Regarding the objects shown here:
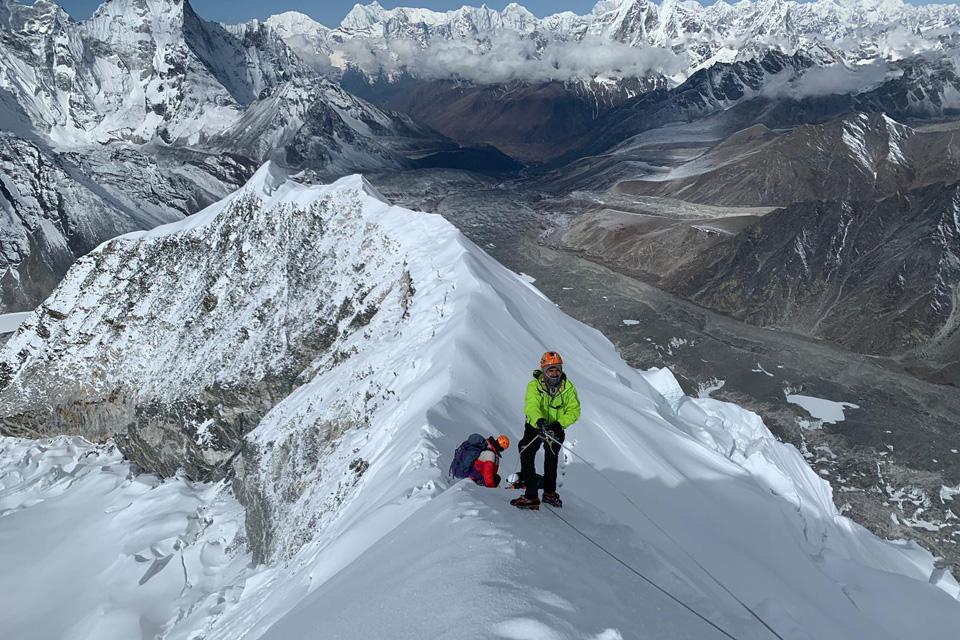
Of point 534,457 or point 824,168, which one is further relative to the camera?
point 824,168

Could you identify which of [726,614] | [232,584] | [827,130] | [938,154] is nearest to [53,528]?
[232,584]

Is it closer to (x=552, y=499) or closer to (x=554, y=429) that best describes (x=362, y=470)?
(x=552, y=499)

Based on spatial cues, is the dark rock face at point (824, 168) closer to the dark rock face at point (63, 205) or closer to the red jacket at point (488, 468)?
the dark rock face at point (63, 205)

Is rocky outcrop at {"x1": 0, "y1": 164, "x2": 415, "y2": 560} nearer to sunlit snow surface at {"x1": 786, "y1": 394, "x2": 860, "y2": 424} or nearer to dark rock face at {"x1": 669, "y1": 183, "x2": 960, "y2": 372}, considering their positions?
sunlit snow surface at {"x1": 786, "y1": 394, "x2": 860, "y2": 424}

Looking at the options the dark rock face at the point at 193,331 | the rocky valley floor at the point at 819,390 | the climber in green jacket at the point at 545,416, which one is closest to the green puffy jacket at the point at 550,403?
the climber in green jacket at the point at 545,416

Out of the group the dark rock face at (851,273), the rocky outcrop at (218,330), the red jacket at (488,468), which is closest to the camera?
the red jacket at (488,468)

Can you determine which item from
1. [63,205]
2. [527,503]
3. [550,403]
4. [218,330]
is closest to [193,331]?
[218,330]
